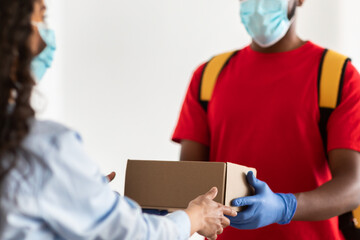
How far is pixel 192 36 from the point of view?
102 inches

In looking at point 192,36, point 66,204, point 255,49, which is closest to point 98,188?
point 66,204

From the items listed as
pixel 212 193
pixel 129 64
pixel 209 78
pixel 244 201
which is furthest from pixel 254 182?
pixel 129 64

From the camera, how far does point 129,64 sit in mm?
2676

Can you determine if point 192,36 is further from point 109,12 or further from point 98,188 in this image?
point 98,188

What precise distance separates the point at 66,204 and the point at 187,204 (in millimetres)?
414

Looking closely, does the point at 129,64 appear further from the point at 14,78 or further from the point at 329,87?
the point at 14,78

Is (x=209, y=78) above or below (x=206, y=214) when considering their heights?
above

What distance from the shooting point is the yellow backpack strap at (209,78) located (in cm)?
166

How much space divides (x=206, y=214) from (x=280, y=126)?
0.50 meters

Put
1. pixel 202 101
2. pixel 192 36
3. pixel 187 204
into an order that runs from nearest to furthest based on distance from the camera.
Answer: pixel 187 204 < pixel 202 101 < pixel 192 36

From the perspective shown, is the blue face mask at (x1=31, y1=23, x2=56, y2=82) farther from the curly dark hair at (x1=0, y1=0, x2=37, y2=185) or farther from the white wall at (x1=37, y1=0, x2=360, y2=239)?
the white wall at (x1=37, y1=0, x2=360, y2=239)

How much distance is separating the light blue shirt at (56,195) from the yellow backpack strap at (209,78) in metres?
0.81

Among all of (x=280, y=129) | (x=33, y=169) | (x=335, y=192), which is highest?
(x=33, y=169)

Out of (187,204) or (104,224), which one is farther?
(187,204)
